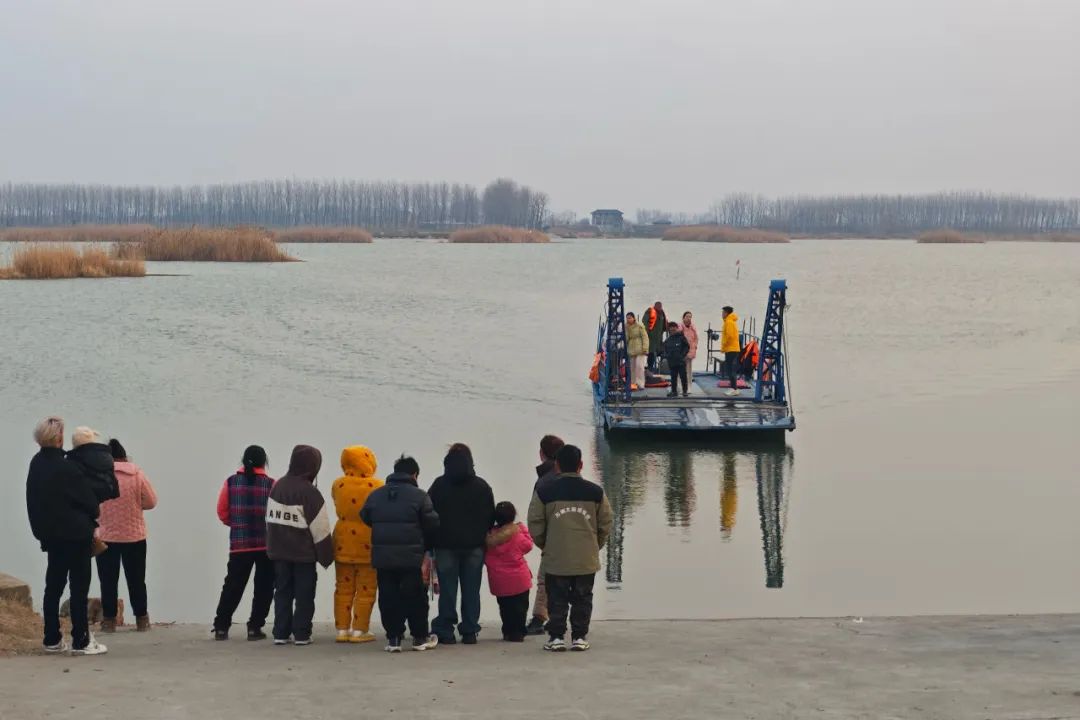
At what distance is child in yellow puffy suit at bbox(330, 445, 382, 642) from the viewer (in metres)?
8.88

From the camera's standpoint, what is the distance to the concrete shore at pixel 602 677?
7.11 m

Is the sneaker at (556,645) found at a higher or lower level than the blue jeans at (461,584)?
lower

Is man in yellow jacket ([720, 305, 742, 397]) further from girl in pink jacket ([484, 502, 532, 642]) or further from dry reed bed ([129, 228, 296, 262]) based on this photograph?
dry reed bed ([129, 228, 296, 262])

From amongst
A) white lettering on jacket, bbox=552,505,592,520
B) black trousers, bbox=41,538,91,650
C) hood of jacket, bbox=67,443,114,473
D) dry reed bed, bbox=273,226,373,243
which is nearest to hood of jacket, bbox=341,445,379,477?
white lettering on jacket, bbox=552,505,592,520

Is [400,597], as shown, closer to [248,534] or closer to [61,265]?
[248,534]

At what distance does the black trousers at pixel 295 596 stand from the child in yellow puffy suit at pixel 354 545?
199mm

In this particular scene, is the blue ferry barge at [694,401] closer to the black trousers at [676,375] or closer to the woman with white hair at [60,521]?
the black trousers at [676,375]

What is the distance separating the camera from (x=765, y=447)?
77.4 ft

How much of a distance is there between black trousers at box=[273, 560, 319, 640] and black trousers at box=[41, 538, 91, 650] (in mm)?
1228

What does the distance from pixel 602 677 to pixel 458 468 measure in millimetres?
1775

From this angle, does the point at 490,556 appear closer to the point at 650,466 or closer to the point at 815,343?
the point at 650,466

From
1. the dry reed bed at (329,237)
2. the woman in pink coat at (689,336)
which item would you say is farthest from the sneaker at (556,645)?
the dry reed bed at (329,237)

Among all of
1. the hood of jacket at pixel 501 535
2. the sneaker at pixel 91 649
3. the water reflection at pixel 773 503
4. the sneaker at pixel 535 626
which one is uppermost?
the hood of jacket at pixel 501 535

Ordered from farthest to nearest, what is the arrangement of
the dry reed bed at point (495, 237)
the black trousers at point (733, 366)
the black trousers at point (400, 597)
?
the dry reed bed at point (495, 237)
the black trousers at point (733, 366)
the black trousers at point (400, 597)
